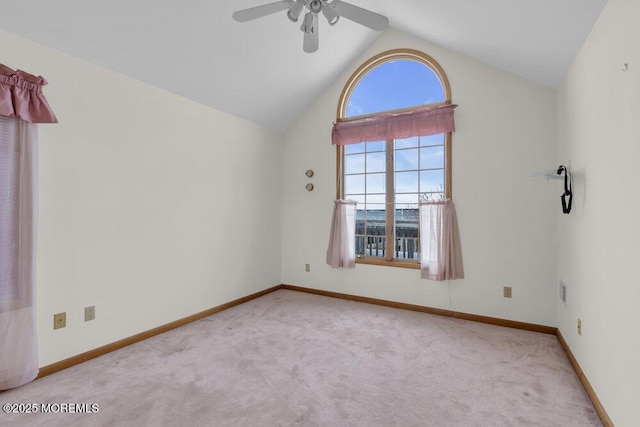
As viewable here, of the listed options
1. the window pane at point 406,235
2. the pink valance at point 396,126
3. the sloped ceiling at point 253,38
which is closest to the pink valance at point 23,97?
the sloped ceiling at point 253,38

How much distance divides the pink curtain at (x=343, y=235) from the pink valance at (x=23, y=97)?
2.86 metres

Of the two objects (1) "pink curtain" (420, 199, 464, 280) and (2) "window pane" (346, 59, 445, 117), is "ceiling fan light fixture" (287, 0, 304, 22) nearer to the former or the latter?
(2) "window pane" (346, 59, 445, 117)

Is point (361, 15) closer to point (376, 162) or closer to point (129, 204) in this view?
point (376, 162)

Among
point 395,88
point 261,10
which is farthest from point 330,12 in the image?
point 395,88

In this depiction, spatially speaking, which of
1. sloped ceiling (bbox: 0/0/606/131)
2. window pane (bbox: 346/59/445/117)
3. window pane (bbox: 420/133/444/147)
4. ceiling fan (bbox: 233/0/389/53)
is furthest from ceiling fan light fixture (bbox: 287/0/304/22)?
window pane (bbox: 420/133/444/147)

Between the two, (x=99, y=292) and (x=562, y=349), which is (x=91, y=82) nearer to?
(x=99, y=292)

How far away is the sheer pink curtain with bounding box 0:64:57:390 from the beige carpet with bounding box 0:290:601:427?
21 cm

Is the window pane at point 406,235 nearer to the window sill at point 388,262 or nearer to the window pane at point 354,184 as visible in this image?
the window sill at point 388,262

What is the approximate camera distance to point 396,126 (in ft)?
12.0

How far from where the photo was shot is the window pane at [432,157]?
11.8ft

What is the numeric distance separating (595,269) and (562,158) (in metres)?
1.24

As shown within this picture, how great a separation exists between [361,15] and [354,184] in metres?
2.39

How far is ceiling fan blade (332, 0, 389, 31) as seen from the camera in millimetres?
1858

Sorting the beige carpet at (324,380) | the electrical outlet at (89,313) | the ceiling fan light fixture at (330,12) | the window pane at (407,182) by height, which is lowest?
the beige carpet at (324,380)
